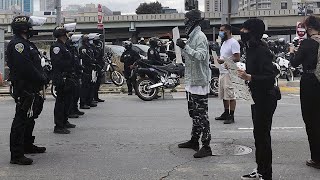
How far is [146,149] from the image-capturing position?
714 cm

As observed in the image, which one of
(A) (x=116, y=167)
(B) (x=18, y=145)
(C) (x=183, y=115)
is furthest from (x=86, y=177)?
(C) (x=183, y=115)

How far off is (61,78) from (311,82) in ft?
14.3

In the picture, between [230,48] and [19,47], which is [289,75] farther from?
[19,47]

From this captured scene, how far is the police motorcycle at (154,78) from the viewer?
43.9 feet

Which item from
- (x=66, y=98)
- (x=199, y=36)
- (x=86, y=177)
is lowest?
(x=86, y=177)

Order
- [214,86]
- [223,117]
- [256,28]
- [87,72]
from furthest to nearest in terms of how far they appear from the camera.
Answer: [214,86] → [87,72] → [223,117] → [256,28]

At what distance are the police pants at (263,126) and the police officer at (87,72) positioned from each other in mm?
6938

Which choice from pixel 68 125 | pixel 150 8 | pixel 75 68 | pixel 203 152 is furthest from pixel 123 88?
pixel 150 8

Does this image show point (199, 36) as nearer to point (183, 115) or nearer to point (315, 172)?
point (315, 172)

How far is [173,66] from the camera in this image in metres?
13.5

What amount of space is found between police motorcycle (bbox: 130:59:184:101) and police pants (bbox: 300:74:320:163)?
750 cm

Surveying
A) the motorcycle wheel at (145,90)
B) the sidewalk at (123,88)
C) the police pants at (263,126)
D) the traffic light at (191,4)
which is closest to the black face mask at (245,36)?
the police pants at (263,126)

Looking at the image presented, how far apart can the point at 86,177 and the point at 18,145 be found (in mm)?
1173

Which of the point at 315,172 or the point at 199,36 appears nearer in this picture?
the point at 315,172
